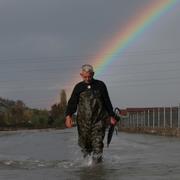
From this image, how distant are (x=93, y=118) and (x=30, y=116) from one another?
142m

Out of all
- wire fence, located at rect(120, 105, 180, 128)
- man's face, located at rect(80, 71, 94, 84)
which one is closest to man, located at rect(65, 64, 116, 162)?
man's face, located at rect(80, 71, 94, 84)

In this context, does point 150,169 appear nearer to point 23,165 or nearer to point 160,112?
point 23,165

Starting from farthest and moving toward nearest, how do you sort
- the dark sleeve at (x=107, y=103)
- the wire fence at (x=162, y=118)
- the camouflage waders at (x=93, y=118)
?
the wire fence at (x=162, y=118) < the dark sleeve at (x=107, y=103) < the camouflage waders at (x=93, y=118)

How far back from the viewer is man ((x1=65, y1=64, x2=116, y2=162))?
9.68 meters

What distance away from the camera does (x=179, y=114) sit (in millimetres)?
32094

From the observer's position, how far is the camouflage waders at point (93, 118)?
967 centimetres

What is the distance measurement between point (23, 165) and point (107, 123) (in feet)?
5.98

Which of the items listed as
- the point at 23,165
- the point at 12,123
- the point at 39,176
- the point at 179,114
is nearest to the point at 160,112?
the point at 179,114

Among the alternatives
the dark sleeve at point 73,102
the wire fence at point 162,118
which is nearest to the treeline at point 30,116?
the wire fence at point 162,118

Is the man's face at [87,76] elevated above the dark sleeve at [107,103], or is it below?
above

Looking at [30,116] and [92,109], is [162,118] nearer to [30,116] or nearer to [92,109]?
[92,109]

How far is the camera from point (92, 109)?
9.67m

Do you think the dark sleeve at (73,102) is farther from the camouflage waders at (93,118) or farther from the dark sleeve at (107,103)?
the dark sleeve at (107,103)

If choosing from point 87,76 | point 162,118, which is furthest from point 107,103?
point 162,118
